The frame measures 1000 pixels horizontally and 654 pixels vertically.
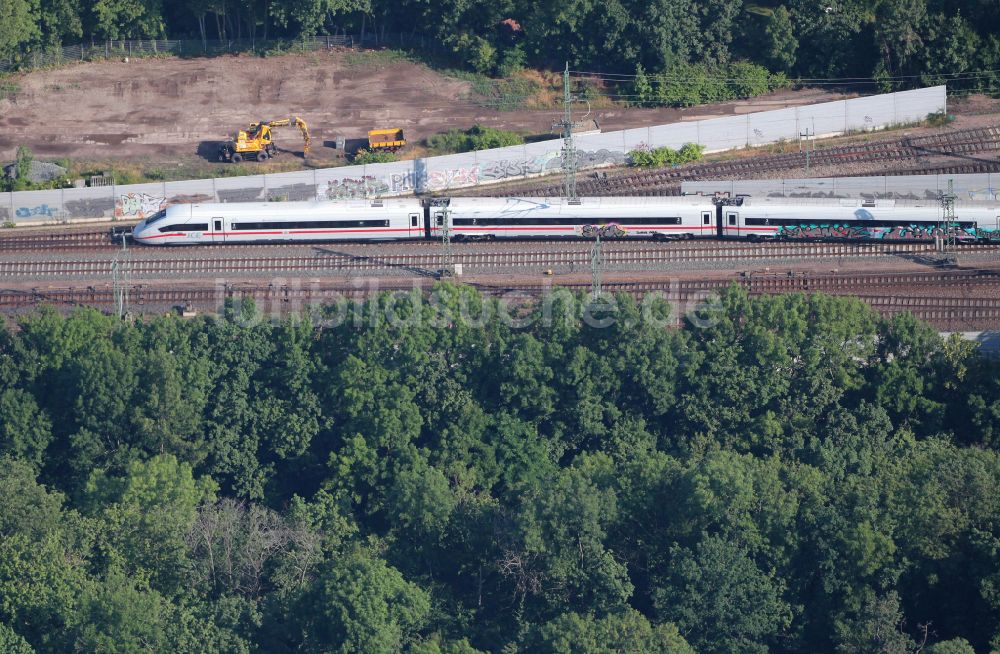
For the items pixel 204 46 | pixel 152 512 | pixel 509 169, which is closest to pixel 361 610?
pixel 152 512

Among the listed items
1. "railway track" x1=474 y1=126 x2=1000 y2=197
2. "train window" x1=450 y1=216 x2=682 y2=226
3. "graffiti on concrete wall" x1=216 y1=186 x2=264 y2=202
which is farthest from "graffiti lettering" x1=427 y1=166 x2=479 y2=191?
"train window" x1=450 y1=216 x2=682 y2=226

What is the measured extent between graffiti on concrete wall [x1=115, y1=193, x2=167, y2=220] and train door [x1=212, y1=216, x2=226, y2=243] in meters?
7.76

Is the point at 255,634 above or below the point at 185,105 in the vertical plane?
below

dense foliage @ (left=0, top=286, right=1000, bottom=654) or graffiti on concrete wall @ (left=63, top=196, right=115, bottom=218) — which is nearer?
dense foliage @ (left=0, top=286, right=1000, bottom=654)

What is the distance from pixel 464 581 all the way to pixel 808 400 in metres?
19.2

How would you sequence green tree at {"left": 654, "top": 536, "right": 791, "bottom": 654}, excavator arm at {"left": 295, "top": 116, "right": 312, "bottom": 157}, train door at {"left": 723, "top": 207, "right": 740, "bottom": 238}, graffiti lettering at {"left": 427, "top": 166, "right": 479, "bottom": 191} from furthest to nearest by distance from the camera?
excavator arm at {"left": 295, "top": 116, "right": 312, "bottom": 157} → graffiti lettering at {"left": 427, "top": 166, "right": 479, "bottom": 191} → train door at {"left": 723, "top": 207, "right": 740, "bottom": 238} → green tree at {"left": 654, "top": 536, "right": 791, "bottom": 654}

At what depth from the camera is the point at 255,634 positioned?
85.8 meters

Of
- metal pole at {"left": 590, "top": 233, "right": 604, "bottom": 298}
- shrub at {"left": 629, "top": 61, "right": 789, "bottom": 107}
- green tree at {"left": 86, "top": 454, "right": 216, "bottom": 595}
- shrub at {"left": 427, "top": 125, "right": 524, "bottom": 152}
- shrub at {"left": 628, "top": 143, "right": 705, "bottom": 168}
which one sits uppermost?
shrub at {"left": 629, "top": 61, "right": 789, "bottom": 107}

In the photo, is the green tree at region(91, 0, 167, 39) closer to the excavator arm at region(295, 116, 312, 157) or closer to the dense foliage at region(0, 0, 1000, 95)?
the dense foliage at region(0, 0, 1000, 95)

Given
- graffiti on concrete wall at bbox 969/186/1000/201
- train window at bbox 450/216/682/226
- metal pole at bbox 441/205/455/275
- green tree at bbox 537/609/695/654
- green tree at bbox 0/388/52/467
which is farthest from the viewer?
graffiti on concrete wall at bbox 969/186/1000/201

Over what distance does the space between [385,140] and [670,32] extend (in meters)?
19.2

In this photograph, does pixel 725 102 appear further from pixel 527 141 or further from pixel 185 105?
pixel 185 105

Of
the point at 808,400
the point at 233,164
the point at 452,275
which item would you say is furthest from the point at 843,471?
the point at 233,164

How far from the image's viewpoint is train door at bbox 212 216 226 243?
113 m
